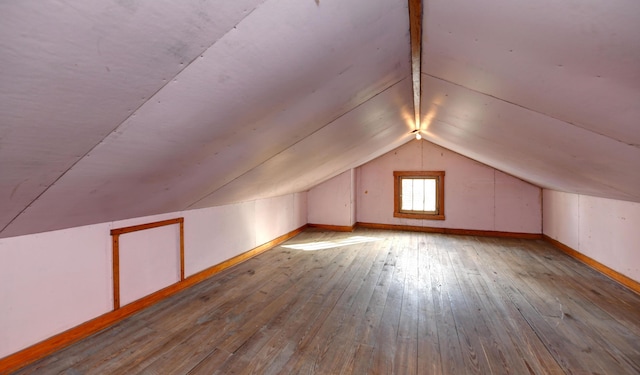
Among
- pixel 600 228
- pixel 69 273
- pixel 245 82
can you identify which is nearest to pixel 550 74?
pixel 245 82

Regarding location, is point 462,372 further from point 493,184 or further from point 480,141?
point 493,184

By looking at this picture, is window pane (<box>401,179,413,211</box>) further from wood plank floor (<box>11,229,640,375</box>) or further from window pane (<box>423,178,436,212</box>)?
wood plank floor (<box>11,229,640,375</box>)

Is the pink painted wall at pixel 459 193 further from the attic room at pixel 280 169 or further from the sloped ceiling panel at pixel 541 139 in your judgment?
the sloped ceiling panel at pixel 541 139

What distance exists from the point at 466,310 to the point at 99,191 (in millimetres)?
3094

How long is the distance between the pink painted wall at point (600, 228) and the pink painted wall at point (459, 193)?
0.55m

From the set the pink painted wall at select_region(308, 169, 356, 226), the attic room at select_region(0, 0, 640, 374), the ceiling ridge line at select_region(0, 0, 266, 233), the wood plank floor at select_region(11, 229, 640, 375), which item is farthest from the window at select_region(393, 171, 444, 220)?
the ceiling ridge line at select_region(0, 0, 266, 233)

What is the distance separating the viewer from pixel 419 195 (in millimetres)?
6621

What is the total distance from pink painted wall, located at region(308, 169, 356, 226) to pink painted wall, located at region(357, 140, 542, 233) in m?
0.50

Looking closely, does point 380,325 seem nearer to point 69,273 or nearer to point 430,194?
point 69,273

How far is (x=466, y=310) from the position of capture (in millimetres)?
2648

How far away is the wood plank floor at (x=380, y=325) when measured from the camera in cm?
189

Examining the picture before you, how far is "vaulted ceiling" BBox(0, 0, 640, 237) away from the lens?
865 mm

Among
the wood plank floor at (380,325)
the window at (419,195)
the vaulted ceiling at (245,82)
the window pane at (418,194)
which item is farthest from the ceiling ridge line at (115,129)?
the window pane at (418,194)

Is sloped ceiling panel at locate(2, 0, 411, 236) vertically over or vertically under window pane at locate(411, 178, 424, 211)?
over
